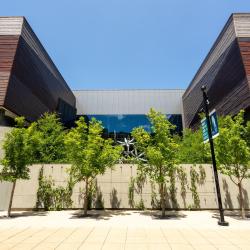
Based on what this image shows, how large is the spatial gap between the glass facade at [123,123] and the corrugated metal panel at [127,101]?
1112 mm

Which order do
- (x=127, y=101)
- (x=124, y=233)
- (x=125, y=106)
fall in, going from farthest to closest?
(x=127, y=101) < (x=125, y=106) < (x=124, y=233)

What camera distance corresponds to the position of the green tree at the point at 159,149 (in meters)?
14.7

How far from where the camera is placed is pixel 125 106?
5084cm

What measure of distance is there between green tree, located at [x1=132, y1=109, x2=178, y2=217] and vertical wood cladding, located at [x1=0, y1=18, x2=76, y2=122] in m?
17.9

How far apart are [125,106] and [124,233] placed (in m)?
42.0

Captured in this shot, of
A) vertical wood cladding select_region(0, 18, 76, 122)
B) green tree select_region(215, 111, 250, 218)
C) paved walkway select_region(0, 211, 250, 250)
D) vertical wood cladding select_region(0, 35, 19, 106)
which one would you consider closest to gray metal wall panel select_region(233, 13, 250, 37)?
green tree select_region(215, 111, 250, 218)

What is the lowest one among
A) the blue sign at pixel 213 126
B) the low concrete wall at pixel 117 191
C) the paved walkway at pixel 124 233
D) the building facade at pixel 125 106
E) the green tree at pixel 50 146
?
the paved walkway at pixel 124 233

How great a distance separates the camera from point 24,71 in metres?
30.0

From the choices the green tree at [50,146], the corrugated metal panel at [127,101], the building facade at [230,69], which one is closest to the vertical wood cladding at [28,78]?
the green tree at [50,146]

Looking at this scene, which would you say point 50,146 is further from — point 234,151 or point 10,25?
point 234,151

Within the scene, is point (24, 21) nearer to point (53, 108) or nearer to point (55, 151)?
point (53, 108)

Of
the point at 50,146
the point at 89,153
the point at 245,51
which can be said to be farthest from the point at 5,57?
the point at 245,51

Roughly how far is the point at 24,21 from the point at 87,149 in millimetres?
23695

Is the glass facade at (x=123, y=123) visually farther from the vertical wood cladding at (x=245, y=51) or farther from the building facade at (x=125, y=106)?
the vertical wood cladding at (x=245, y=51)
